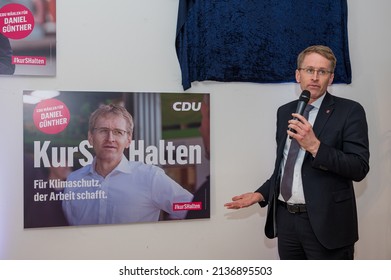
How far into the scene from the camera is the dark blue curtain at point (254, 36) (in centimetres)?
248

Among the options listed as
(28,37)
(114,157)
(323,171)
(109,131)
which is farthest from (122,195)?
(323,171)

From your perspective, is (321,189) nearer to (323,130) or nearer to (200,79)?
(323,130)

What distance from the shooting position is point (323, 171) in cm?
179

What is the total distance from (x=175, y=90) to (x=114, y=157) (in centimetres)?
56

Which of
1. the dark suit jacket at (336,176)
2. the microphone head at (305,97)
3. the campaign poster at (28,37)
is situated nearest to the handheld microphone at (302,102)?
the microphone head at (305,97)

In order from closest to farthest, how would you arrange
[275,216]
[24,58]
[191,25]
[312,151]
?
[312,151] → [275,216] → [24,58] → [191,25]

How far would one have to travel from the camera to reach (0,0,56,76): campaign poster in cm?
228

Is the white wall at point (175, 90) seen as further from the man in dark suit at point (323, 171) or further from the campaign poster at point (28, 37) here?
the man in dark suit at point (323, 171)

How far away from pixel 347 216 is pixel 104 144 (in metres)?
1.41

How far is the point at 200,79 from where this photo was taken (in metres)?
2.50

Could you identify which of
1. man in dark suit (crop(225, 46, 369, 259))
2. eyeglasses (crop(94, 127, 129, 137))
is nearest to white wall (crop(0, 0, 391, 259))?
eyeglasses (crop(94, 127, 129, 137))

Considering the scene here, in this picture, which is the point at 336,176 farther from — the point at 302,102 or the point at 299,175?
the point at 302,102

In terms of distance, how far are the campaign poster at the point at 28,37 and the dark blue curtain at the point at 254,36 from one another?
0.75m

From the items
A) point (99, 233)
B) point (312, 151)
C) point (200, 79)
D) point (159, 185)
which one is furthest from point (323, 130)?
point (99, 233)
